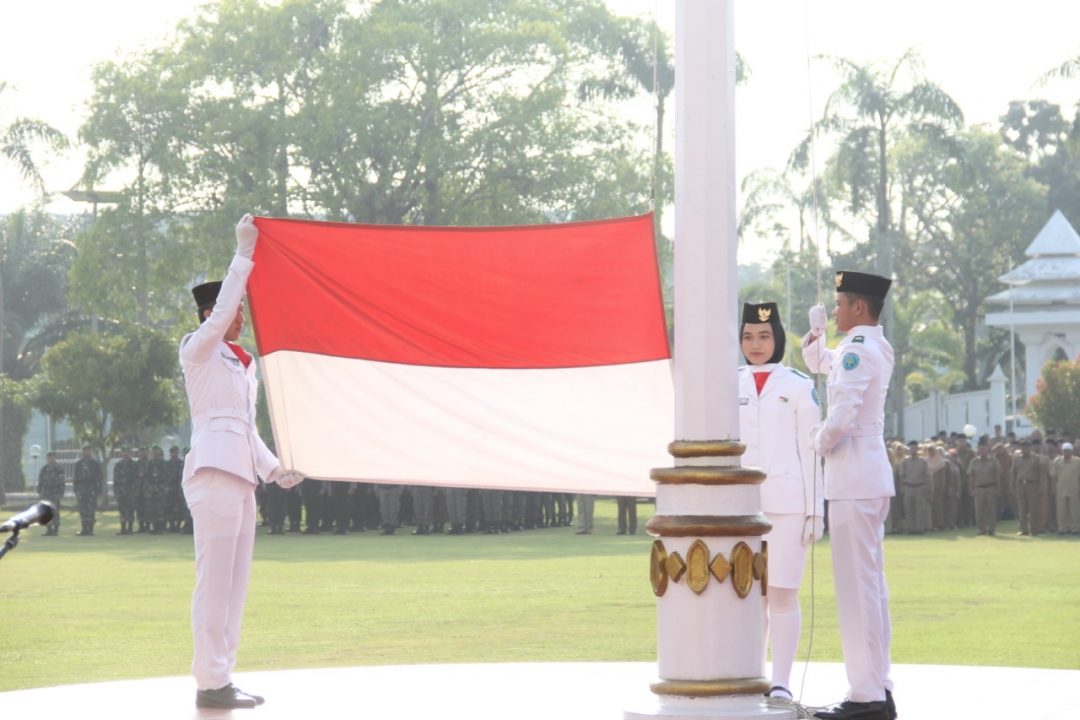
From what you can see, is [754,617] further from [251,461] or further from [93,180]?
[93,180]

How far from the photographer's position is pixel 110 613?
1656cm

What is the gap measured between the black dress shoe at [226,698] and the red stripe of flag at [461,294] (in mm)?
1727

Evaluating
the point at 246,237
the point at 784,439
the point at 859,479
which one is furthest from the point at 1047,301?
the point at 246,237

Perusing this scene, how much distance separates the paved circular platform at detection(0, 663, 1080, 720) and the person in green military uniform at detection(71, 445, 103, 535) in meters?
24.5

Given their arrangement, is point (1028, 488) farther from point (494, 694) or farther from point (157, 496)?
point (494, 694)

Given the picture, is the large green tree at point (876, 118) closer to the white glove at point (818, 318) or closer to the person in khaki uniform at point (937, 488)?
the person in khaki uniform at point (937, 488)

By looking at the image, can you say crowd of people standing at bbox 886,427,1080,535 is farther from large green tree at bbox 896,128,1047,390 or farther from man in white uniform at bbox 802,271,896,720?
large green tree at bbox 896,128,1047,390

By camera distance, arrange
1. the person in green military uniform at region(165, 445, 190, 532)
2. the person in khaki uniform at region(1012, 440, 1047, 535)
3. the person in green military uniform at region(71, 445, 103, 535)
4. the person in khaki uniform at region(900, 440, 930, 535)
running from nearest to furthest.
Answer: the person in khaki uniform at region(1012, 440, 1047, 535)
the person in khaki uniform at region(900, 440, 930, 535)
the person in green military uniform at region(165, 445, 190, 532)
the person in green military uniform at region(71, 445, 103, 535)

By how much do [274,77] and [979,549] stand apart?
24.5 metres

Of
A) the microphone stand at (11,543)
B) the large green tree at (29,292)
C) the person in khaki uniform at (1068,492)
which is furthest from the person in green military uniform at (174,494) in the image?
the microphone stand at (11,543)

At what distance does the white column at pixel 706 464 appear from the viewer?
607 centimetres

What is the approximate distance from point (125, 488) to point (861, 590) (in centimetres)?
2691

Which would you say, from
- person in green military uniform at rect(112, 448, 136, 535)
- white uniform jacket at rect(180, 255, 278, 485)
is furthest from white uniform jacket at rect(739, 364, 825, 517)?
person in green military uniform at rect(112, 448, 136, 535)

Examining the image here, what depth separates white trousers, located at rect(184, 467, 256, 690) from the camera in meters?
8.06
